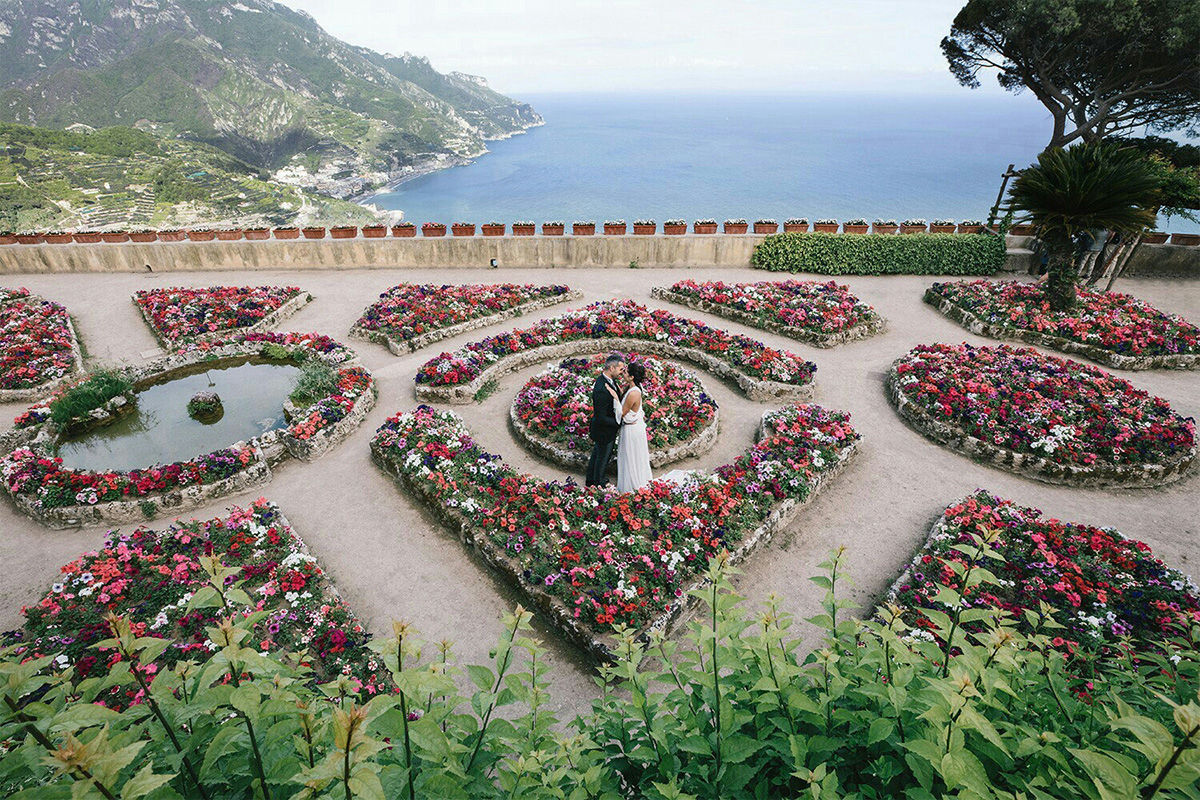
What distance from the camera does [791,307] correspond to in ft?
54.6

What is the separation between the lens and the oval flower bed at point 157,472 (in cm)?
927

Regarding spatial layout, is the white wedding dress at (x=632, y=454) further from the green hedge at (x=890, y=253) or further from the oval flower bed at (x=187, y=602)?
the green hedge at (x=890, y=253)

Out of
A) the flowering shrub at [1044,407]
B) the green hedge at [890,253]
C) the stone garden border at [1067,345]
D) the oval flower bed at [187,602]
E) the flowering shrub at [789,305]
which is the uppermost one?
the green hedge at [890,253]

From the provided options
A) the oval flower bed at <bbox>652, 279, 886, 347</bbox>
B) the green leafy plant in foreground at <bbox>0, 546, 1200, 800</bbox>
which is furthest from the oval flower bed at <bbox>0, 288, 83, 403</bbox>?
the oval flower bed at <bbox>652, 279, 886, 347</bbox>

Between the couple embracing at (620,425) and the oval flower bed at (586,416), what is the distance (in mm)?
1057

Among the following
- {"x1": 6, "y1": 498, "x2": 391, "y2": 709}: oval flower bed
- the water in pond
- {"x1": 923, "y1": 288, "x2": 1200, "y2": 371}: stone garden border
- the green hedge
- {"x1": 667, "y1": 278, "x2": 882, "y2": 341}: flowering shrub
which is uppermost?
the green hedge

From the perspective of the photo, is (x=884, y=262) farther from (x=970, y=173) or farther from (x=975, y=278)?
(x=970, y=173)

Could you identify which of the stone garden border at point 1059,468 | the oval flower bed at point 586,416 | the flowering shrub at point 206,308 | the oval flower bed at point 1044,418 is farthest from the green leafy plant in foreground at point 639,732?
the flowering shrub at point 206,308

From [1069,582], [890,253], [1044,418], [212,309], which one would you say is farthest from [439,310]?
[890,253]

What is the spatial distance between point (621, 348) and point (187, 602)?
1091 cm

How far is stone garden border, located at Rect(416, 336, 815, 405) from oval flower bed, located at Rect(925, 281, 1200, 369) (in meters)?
7.31

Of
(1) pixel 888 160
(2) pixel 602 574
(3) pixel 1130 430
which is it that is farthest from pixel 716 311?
(1) pixel 888 160

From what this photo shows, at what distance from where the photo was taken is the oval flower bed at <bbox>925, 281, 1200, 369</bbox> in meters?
13.8

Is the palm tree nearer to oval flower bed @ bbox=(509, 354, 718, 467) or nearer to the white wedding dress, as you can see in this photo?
oval flower bed @ bbox=(509, 354, 718, 467)
